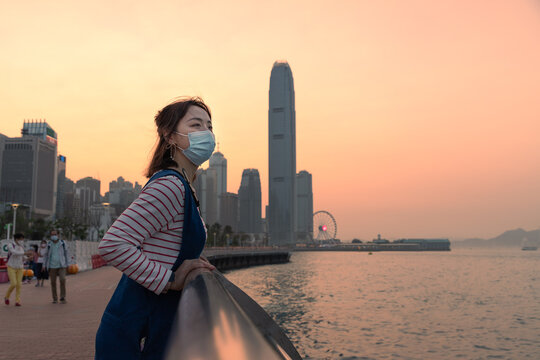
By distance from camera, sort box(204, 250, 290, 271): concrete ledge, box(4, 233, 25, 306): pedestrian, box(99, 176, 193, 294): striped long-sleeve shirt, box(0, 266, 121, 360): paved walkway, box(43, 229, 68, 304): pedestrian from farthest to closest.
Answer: box(204, 250, 290, 271): concrete ledge → box(43, 229, 68, 304): pedestrian → box(4, 233, 25, 306): pedestrian → box(0, 266, 121, 360): paved walkway → box(99, 176, 193, 294): striped long-sleeve shirt

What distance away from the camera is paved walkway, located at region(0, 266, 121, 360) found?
7.11 m

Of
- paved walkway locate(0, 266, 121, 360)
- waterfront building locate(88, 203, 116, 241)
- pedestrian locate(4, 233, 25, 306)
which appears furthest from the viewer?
waterfront building locate(88, 203, 116, 241)

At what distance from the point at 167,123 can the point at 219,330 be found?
3.95 ft

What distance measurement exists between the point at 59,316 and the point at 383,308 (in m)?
19.1

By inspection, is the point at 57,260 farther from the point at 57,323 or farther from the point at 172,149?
the point at 172,149

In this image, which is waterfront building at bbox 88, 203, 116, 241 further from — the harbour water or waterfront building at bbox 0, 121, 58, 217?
waterfront building at bbox 0, 121, 58, 217

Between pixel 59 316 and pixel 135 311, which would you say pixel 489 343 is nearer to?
pixel 59 316

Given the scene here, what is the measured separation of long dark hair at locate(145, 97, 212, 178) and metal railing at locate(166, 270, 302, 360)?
0.84 m

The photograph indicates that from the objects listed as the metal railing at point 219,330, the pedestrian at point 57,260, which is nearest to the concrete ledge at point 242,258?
the pedestrian at point 57,260

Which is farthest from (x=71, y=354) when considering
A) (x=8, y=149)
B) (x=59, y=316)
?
(x=8, y=149)

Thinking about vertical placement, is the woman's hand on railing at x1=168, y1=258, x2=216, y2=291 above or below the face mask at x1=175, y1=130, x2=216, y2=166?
below

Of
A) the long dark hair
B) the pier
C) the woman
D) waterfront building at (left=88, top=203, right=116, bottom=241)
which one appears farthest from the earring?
waterfront building at (left=88, top=203, right=116, bottom=241)

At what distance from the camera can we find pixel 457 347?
1627 centimetres

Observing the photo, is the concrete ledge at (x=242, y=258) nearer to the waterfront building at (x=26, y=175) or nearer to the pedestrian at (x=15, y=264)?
the pedestrian at (x=15, y=264)
